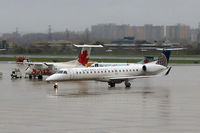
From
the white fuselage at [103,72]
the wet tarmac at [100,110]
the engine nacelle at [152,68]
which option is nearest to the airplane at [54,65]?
the white fuselage at [103,72]

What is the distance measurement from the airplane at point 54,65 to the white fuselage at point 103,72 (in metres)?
9.98

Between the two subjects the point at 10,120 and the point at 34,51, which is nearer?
the point at 10,120

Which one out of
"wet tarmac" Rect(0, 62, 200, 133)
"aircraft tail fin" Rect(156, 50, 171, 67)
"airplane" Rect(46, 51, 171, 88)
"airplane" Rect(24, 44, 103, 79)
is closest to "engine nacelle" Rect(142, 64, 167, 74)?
"airplane" Rect(46, 51, 171, 88)

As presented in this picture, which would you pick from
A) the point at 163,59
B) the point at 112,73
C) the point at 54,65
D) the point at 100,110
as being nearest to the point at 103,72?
the point at 112,73

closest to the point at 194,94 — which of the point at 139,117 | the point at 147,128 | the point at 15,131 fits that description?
the point at 139,117

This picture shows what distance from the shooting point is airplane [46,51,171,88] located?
42.5m

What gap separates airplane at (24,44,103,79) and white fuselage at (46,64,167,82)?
9.98 meters

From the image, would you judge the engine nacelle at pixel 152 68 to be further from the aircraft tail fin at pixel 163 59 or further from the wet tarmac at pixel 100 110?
the wet tarmac at pixel 100 110

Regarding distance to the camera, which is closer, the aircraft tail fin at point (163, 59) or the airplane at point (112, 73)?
the airplane at point (112, 73)

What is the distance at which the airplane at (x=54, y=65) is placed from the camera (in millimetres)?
54375

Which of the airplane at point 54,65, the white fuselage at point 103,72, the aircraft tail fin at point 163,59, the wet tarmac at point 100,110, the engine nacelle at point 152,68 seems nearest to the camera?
the wet tarmac at point 100,110

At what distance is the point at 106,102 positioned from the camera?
107ft

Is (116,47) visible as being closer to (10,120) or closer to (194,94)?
(194,94)

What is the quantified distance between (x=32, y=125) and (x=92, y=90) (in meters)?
18.7
